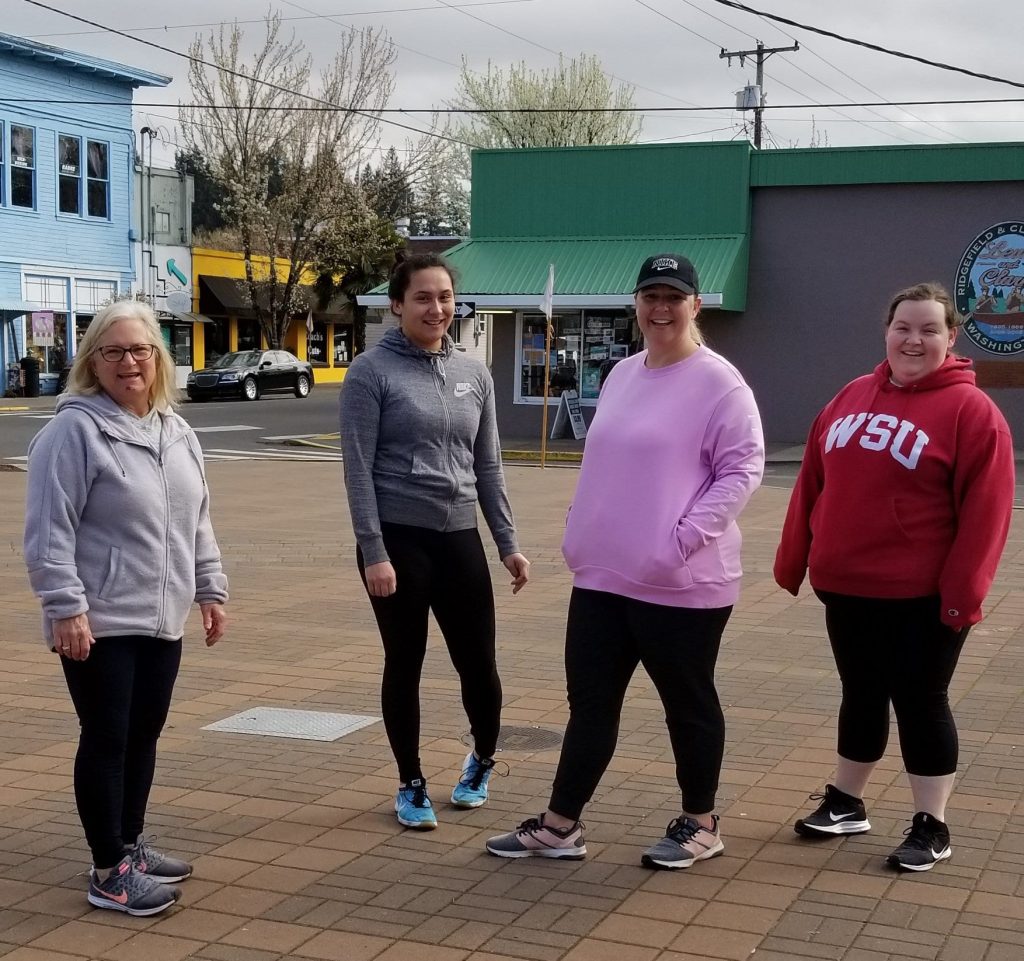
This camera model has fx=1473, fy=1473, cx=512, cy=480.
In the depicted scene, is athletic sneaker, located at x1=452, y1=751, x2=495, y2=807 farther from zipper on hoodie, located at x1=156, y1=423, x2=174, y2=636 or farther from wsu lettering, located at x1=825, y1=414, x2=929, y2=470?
wsu lettering, located at x1=825, y1=414, x2=929, y2=470

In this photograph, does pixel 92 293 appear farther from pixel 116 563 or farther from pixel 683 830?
pixel 683 830

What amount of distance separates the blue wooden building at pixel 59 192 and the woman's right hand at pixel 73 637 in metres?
35.9

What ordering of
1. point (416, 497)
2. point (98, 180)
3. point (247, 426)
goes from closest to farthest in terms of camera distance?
point (416, 497), point (247, 426), point (98, 180)

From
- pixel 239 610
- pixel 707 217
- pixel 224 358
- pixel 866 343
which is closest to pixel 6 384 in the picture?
pixel 224 358

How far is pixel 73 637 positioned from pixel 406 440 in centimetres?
134

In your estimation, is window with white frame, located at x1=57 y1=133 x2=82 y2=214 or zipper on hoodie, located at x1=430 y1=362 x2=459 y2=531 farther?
window with white frame, located at x1=57 y1=133 x2=82 y2=214

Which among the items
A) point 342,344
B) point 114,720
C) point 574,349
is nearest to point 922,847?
point 114,720

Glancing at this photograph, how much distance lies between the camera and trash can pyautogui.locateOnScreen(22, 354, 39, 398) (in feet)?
125

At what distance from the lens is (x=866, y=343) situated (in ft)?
84.3

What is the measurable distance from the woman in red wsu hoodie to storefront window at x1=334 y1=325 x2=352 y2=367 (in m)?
52.0

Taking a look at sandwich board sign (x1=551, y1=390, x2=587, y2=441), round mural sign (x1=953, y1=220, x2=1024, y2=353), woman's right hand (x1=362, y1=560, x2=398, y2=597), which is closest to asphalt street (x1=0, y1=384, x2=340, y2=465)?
sandwich board sign (x1=551, y1=390, x2=587, y2=441)

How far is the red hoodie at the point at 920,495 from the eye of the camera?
173 inches

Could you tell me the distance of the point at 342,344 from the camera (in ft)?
187

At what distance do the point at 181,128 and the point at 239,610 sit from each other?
38.8m
